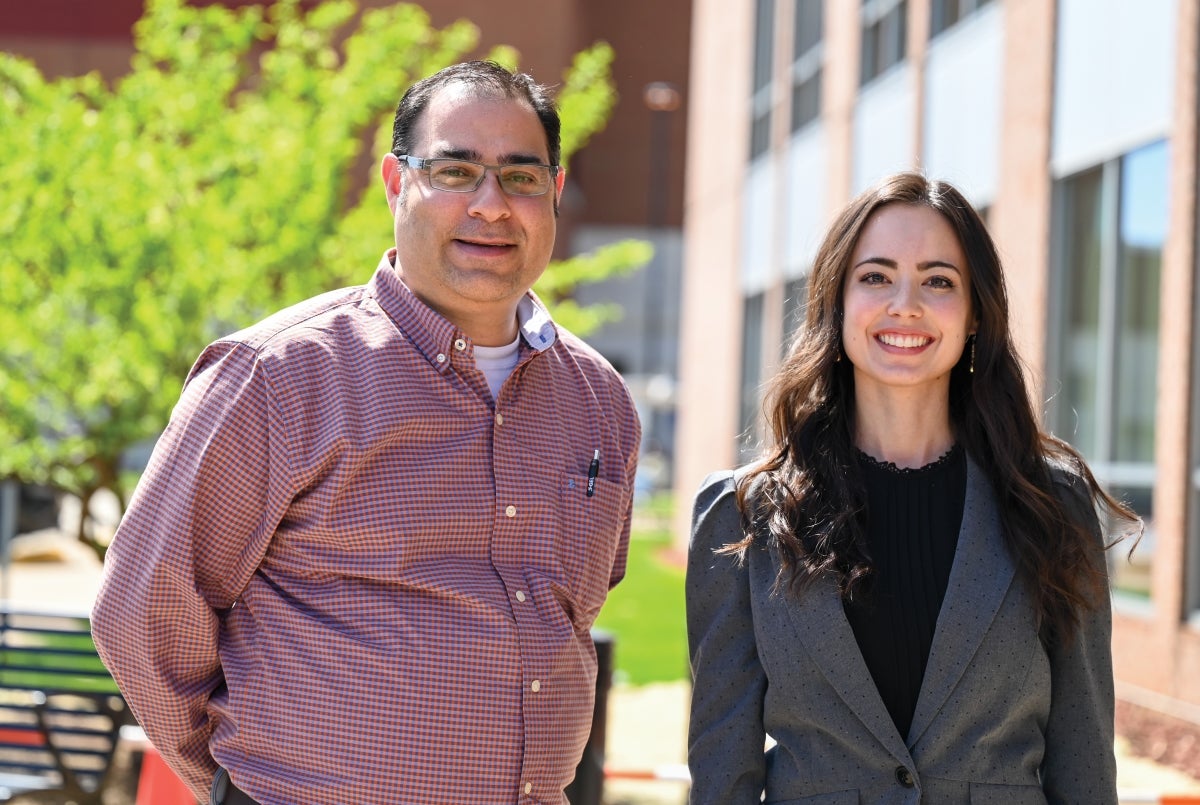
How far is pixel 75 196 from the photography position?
805 centimetres

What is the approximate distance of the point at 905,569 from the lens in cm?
328

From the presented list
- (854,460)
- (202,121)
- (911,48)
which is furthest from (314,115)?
(911,48)

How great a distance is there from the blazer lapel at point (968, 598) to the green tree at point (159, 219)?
5488 millimetres

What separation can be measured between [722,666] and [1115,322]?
7894mm

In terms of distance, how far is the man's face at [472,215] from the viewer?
10.9 ft

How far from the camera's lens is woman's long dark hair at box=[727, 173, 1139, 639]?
3.22 metres

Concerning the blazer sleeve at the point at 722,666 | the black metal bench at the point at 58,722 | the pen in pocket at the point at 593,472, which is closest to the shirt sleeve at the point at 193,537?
the pen in pocket at the point at 593,472

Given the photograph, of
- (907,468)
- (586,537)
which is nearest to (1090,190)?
(907,468)

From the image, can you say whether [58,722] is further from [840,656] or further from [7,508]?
[840,656]

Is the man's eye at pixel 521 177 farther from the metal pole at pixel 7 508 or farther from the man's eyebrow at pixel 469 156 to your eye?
the metal pole at pixel 7 508

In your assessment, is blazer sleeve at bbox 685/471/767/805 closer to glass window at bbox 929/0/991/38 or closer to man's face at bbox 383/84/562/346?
man's face at bbox 383/84/562/346

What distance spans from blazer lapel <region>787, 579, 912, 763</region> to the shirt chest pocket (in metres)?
0.49

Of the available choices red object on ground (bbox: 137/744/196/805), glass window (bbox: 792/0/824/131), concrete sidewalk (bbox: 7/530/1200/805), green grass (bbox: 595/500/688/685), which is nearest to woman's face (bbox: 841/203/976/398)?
concrete sidewalk (bbox: 7/530/1200/805)

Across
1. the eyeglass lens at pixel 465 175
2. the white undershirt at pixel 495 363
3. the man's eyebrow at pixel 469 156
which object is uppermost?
the man's eyebrow at pixel 469 156
